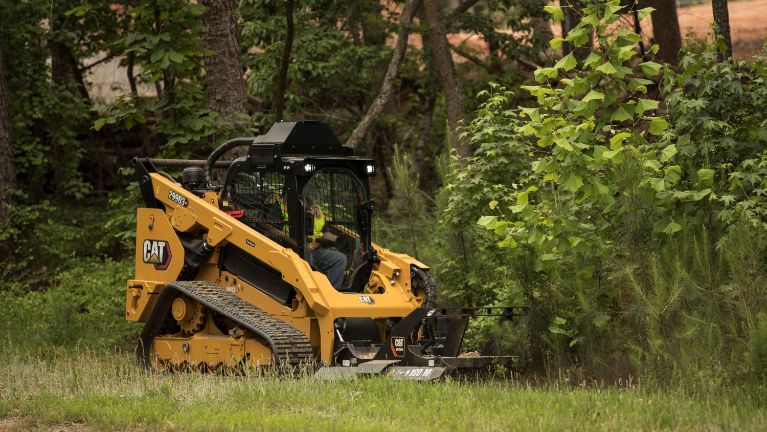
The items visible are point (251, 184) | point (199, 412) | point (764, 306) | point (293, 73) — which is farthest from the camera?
point (293, 73)

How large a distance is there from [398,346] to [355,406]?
2.35 meters

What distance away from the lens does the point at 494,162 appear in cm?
1405

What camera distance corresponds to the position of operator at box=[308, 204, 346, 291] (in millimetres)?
12719

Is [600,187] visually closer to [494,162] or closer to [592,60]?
[592,60]

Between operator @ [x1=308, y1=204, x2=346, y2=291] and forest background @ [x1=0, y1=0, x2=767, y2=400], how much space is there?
1.79 m

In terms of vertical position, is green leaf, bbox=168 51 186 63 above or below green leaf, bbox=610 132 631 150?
above

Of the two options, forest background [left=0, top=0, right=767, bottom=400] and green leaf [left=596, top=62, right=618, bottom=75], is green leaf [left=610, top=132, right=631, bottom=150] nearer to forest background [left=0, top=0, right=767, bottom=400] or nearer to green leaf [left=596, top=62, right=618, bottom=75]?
forest background [left=0, top=0, right=767, bottom=400]

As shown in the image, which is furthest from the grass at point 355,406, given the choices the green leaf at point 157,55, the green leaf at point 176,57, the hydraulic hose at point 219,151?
the green leaf at point 157,55

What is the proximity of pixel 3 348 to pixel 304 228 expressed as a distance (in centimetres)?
477

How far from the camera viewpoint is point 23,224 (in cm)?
1945

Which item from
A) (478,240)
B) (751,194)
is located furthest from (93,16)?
(751,194)

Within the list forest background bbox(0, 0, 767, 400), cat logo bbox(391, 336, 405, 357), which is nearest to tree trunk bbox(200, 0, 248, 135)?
forest background bbox(0, 0, 767, 400)

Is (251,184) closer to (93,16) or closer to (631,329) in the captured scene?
(631,329)

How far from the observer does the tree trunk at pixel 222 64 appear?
1692 cm
